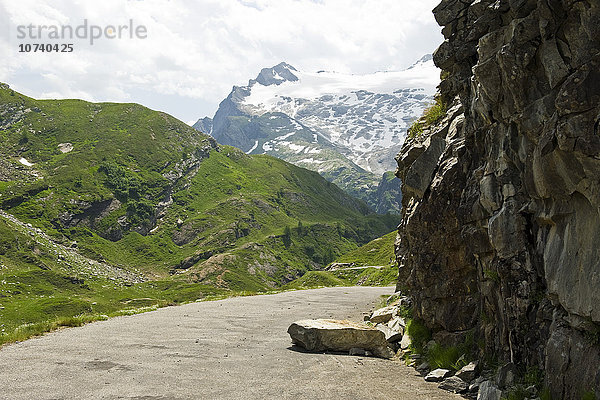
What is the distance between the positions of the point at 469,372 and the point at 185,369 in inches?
435

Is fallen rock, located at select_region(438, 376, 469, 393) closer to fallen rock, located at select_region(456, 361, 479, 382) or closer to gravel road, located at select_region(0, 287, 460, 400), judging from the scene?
fallen rock, located at select_region(456, 361, 479, 382)

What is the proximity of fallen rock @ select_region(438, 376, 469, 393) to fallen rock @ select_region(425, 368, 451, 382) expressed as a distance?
1.68 feet

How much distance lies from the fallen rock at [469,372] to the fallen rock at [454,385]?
23 cm

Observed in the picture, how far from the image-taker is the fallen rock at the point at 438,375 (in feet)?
57.6

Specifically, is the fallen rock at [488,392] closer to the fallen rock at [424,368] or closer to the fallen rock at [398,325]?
the fallen rock at [424,368]

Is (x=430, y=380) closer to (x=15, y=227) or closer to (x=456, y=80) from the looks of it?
(x=456, y=80)

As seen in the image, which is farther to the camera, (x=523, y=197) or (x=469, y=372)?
(x=469, y=372)

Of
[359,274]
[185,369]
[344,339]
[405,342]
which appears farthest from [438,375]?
[359,274]

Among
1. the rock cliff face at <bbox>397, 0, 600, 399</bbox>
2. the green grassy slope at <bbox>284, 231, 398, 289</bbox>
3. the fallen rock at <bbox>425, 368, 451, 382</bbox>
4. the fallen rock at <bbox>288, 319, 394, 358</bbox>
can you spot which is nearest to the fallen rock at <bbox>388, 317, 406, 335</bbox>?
the fallen rock at <bbox>288, 319, 394, 358</bbox>

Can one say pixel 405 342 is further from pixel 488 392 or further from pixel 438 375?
pixel 488 392

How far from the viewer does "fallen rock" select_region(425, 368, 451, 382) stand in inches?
691

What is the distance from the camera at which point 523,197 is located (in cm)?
1536

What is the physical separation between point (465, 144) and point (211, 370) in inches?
573

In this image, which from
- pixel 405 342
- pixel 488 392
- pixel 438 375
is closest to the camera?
pixel 488 392
